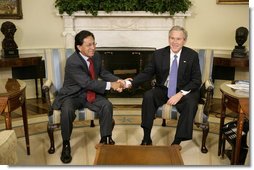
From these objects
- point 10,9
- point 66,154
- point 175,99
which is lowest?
point 66,154

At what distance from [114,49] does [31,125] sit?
92 cm

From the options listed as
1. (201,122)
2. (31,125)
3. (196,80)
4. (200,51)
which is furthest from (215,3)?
(31,125)

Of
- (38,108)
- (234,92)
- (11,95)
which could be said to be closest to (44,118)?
(38,108)

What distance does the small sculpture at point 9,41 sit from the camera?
203 centimetres

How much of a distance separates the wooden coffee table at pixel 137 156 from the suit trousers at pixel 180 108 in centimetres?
48

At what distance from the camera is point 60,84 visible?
6.31ft

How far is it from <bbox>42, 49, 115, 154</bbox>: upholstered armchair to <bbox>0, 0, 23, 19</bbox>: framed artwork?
17.0 inches

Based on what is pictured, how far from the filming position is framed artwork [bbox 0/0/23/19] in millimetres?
2104

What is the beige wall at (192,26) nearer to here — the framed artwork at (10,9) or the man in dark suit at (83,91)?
the framed artwork at (10,9)

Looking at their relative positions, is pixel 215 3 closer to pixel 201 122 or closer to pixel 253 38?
pixel 201 122

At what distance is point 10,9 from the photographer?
2168 mm

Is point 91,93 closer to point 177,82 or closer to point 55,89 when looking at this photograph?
point 55,89

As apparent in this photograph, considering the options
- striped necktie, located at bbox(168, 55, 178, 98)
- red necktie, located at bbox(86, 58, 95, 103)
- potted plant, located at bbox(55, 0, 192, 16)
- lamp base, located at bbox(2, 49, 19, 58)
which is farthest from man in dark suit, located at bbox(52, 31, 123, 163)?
potted plant, located at bbox(55, 0, 192, 16)

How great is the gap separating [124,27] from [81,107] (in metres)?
1.04
